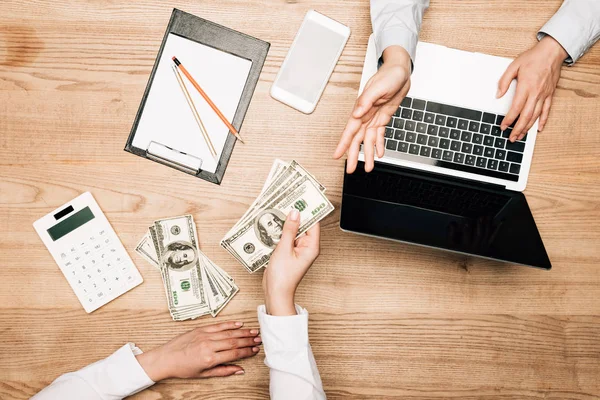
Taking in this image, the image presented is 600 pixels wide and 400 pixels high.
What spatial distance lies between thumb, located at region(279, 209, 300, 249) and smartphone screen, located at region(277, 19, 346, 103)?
0.83 ft

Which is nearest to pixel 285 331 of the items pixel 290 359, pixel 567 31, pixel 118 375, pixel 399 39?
pixel 290 359

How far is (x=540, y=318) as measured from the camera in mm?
1106

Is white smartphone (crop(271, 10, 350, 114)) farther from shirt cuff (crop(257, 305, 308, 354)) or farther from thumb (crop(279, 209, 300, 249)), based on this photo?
shirt cuff (crop(257, 305, 308, 354))

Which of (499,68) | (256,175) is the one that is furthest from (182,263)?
(499,68)

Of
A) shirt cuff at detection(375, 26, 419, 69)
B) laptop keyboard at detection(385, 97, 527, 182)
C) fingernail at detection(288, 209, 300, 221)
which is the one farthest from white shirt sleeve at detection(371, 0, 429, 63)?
fingernail at detection(288, 209, 300, 221)

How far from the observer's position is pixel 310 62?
1.10 meters

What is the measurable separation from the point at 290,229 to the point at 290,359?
0.86 feet

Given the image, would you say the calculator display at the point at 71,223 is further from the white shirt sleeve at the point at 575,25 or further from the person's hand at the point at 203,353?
the white shirt sleeve at the point at 575,25

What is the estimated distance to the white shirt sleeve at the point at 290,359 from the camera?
1.03 metres

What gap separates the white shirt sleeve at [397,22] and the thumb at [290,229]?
372 millimetres

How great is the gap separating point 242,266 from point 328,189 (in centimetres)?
25

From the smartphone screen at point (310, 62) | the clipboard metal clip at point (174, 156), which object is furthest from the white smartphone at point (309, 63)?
the clipboard metal clip at point (174, 156)

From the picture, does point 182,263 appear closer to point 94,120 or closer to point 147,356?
point 147,356

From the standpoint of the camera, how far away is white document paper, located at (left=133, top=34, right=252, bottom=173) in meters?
1.10
